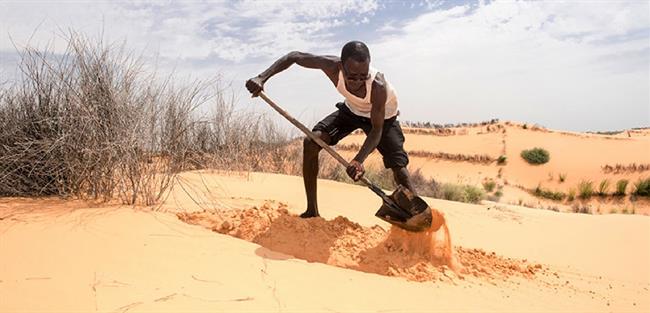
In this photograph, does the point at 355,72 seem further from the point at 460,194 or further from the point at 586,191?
the point at 586,191

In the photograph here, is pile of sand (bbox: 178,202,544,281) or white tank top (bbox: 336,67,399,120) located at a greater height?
white tank top (bbox: 336,67,399,120)

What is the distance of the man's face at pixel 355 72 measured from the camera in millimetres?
3463

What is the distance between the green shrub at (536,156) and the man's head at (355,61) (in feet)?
65.6

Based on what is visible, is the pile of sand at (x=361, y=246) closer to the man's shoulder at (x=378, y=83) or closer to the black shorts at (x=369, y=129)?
the black shorts at (x=369, y=129)

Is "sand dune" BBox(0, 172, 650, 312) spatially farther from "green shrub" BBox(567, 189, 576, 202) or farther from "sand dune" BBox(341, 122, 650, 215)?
"sand dune" BBox(341, 122, 650, 215)

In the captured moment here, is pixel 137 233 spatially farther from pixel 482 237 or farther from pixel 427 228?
pixel 482 237

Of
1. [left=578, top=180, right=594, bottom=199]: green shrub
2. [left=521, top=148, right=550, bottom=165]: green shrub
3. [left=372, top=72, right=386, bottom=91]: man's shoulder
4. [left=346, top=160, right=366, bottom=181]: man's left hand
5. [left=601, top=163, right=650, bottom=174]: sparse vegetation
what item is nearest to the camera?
[left=346, top=160, right=366, bottom=181]: man's left hand

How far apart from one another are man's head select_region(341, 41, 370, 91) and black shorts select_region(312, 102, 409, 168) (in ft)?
1.66

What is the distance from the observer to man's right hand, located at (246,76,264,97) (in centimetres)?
403

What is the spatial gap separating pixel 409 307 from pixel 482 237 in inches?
123

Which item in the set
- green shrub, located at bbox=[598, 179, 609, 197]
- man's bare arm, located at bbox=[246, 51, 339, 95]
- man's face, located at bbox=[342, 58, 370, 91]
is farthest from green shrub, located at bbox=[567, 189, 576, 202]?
man's face, located at bbox=[342, 58, 370, 91]

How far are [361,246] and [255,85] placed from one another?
4.95 feet

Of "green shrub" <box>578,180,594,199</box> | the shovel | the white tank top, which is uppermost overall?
the white tank top

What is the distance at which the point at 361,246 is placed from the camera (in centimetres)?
363
